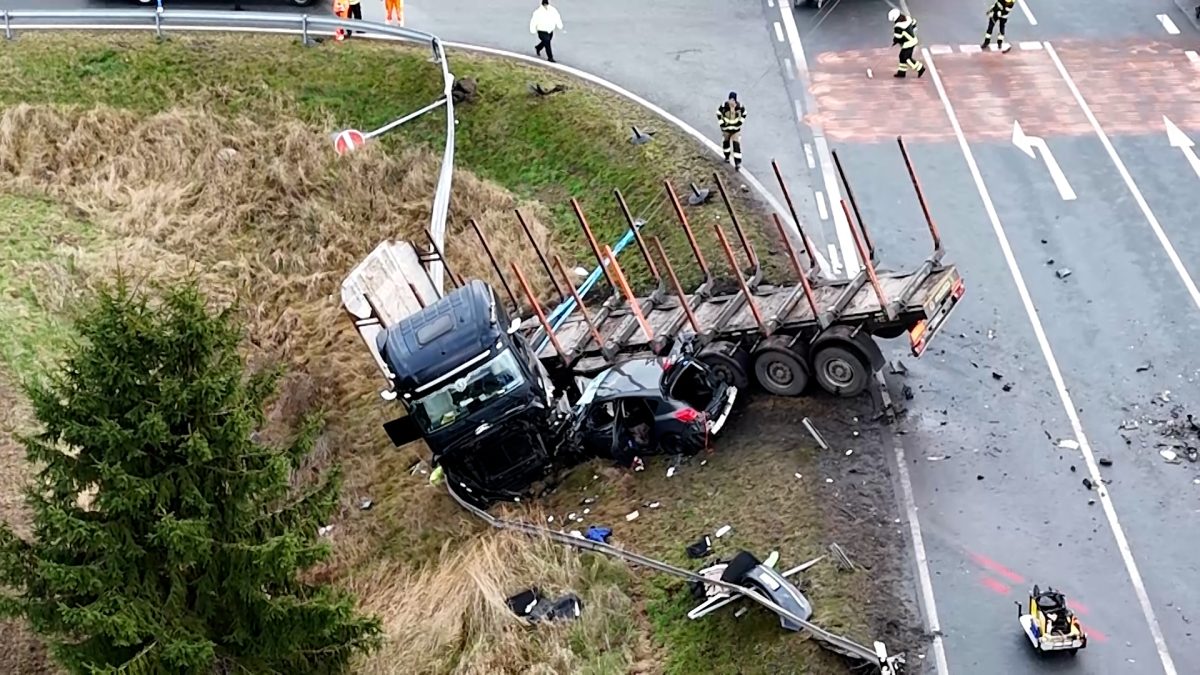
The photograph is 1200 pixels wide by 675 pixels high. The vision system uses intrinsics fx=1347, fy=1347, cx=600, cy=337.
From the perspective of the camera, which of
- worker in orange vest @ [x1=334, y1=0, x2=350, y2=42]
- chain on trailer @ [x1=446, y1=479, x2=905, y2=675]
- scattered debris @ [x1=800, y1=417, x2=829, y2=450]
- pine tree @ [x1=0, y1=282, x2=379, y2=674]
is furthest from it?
worker in orange vest @ [x1=334, y1=0, x2=350, y2=42]

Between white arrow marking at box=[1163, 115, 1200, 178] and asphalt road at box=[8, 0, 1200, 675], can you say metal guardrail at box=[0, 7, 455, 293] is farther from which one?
white arrow marking at box=[1163, 115, 1200, 178]

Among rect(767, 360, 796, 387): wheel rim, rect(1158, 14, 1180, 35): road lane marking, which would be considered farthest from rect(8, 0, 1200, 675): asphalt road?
rect(767, 360, 796, 387): wheel rim

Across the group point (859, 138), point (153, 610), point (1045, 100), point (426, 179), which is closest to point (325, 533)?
point (153, 610)

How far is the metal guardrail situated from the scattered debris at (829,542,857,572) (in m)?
13.2

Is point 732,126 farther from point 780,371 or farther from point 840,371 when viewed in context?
point 840,371

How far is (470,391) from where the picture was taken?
17062mm

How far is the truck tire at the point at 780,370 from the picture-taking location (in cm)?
1672

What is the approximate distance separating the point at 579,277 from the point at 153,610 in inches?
421

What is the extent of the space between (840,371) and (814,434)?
87 cm

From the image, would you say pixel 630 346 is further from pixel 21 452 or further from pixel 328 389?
pixel 21 452

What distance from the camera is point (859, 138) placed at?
2267cm

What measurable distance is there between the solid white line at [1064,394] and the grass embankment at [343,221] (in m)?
3.31

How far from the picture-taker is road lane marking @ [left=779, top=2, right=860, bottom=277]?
66.0 ft

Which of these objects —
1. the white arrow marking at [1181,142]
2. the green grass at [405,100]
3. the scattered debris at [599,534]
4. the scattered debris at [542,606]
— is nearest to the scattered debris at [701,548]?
the scattered debris at [599,534]
